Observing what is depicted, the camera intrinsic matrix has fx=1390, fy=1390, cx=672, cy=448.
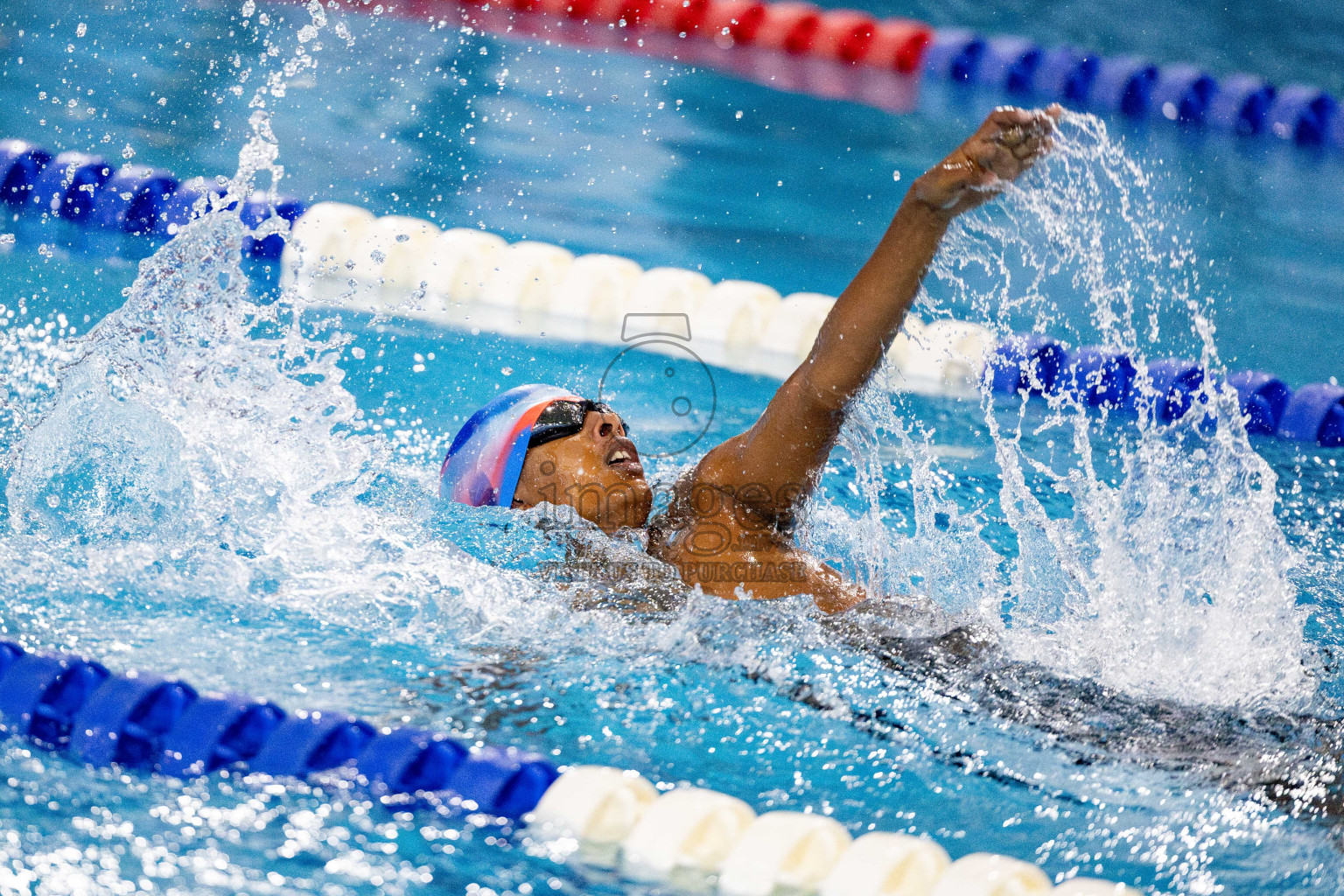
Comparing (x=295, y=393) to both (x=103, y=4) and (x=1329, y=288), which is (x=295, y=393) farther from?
(x=103, y=4)

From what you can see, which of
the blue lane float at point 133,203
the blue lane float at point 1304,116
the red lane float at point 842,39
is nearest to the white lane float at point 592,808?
the blue lane float at point 133,203

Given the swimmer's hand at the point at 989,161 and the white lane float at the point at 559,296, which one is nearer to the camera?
the swimmer's hand at the point at 989,161

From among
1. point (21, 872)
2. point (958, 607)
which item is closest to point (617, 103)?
point (958, 607)

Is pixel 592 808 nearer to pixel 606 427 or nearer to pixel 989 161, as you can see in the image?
pixel 606 427

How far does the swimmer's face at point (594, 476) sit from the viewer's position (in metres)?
2.56

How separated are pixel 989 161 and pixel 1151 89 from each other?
5.48 m

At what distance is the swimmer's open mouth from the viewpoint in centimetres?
258

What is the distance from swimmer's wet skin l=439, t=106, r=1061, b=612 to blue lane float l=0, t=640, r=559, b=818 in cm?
59

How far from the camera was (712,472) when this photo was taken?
2.57 meters

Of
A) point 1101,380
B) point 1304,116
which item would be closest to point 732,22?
point 1304,116

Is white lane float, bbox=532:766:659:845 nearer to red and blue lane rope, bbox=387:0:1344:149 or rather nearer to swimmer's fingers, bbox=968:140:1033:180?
swimmer's fingers, bbox=968:140:1033:180

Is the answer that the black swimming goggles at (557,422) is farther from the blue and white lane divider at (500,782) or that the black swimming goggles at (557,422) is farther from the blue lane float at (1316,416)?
the blue lane float at (1316,416)
